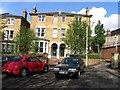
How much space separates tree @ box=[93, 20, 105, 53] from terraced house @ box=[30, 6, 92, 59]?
19.3 ft

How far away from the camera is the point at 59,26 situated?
47.9 meters

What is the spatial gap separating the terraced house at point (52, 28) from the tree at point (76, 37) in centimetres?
Result: 611

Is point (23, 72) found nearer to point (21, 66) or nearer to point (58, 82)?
point (21, 66)

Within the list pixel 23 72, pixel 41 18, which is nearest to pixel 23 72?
pixel 23 72

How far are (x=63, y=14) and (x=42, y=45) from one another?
7530 mm

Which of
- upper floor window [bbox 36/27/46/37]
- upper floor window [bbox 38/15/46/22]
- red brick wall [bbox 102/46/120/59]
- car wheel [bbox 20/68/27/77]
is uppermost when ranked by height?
upper floor window [bbox 38/15/46/22]

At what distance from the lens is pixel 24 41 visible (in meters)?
39.7

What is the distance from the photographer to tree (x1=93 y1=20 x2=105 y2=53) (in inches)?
1951

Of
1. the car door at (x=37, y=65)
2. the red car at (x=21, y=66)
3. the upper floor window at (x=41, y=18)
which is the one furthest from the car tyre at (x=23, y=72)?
the upper floor window at (x=41, y=18)

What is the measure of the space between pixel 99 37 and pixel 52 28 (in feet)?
33.4

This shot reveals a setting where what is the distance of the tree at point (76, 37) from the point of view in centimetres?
3975

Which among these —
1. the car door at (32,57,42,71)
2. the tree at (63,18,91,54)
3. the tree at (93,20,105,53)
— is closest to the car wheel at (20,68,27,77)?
the car door at (32,57,42,71)

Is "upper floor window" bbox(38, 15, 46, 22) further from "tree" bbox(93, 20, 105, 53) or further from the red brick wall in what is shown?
the red brick wall

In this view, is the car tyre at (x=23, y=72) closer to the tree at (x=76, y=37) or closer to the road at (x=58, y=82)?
the road at (x=58, y=82)
